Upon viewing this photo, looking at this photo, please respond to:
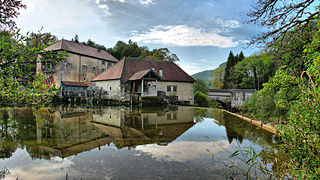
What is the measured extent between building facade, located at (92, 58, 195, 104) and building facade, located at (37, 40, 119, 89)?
6.99 m

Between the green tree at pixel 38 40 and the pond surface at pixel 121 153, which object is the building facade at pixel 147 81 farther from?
the green tree at pixel 38 40

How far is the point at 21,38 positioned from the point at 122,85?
21297 mm

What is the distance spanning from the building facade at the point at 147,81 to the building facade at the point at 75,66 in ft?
22.9

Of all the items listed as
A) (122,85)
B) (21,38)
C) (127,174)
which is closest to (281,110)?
(127,174)

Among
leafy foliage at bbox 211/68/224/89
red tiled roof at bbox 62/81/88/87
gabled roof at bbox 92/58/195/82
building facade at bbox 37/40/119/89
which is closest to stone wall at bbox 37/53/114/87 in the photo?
building facade at bbox 37/40/119/89

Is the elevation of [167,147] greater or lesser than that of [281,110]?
lesser

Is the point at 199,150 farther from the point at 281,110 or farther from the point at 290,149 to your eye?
the point at 281,110

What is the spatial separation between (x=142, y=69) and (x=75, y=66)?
1485 centimetres

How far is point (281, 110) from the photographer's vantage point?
985 centimetres

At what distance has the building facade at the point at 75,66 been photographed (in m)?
31.6

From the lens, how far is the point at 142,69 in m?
27.3

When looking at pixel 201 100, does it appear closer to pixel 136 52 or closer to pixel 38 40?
pixel 38 40

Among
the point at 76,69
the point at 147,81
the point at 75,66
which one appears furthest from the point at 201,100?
the point at 75,66

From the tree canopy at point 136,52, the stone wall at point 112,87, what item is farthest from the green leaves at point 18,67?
the tree canopy at point 136,52
